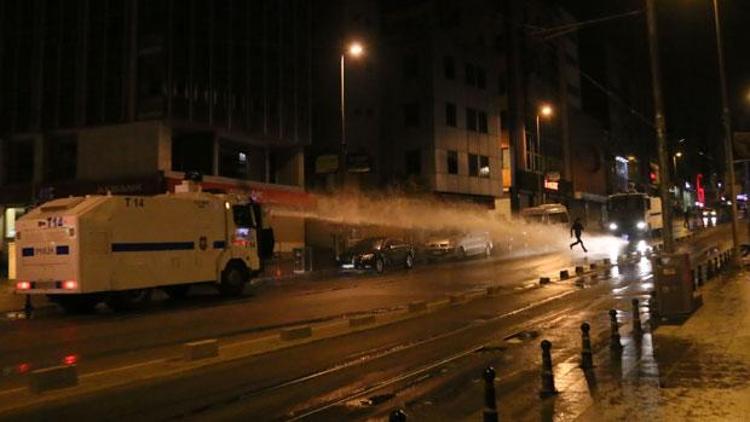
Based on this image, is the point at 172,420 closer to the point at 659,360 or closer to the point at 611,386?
the point at 611,386

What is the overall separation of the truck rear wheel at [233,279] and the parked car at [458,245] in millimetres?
17217

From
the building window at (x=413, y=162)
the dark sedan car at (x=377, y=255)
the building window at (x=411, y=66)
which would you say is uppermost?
the building window at (x=411, y=66)

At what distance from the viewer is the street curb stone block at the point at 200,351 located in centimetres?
1057

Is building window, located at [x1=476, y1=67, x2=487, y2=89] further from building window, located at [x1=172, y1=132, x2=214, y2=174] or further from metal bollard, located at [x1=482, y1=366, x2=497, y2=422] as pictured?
metal bollard, located at [x1=482, y1=366, x2=497, y2=422]

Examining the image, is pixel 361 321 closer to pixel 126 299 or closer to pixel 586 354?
pixel 586 354

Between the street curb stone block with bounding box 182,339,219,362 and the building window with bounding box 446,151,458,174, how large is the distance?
40061 millimetres

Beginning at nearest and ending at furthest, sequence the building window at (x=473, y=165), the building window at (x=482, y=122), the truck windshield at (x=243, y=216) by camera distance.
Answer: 1. the truck windshield at (x=243, y=216)
2. the building window at (x=473, y=165)
3. the building window at (x=482, y=122)

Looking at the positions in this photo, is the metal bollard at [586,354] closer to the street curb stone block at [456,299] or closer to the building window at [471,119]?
the street curb stone block at [456,299]

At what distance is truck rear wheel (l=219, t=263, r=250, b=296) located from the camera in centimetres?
2092

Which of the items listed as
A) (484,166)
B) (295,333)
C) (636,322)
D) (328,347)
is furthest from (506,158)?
(328,347)

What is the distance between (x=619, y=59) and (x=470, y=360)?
82.6 m

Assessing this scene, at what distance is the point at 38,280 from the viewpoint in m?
17.5

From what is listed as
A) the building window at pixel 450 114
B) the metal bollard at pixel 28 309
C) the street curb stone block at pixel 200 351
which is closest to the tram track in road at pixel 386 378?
the street curb stone block at pixel 200 351

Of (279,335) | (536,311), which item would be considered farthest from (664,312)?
(279,335)
